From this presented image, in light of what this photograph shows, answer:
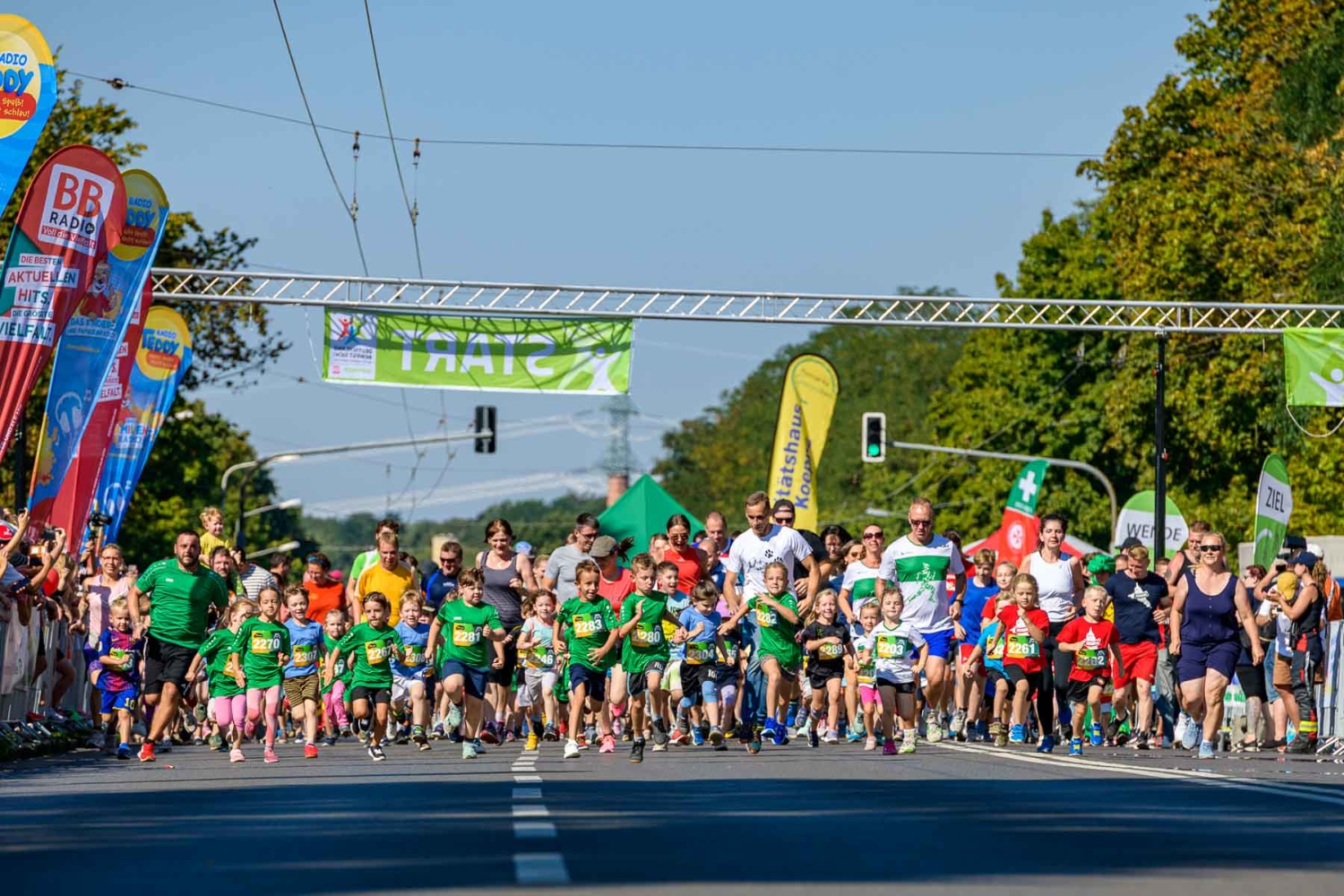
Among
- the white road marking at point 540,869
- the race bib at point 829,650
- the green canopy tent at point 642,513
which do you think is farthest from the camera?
the green canopy tent at point 642,513

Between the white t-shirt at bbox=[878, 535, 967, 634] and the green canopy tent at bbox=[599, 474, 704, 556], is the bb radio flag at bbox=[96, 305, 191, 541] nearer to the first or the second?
the green canopy tent at bbox=[599, 474, 704, 556]

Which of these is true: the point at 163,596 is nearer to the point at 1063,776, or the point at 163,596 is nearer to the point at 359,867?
the point at 1063,776

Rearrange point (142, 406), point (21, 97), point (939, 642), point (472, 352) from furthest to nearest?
point (472, 352) < point (142, 406) < point (939, 642) < point (21, 97)

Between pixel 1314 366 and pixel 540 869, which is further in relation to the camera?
pixel 1314 366

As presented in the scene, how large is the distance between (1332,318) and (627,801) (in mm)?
24243

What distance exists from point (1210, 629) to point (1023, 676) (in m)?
1.60

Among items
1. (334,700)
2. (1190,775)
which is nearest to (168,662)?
(334,700)

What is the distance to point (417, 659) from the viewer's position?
21844 mm

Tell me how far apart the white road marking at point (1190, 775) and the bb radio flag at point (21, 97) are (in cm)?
927

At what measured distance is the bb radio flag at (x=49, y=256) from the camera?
20625mm

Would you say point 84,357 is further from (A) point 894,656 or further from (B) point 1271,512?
(B) point 1271,512

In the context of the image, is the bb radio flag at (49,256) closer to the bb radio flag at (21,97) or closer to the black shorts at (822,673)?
the bb radio flag at (21,97)

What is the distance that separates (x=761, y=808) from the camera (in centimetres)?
1267

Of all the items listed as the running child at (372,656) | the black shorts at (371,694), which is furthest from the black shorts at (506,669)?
the black shorts at (371,694)
